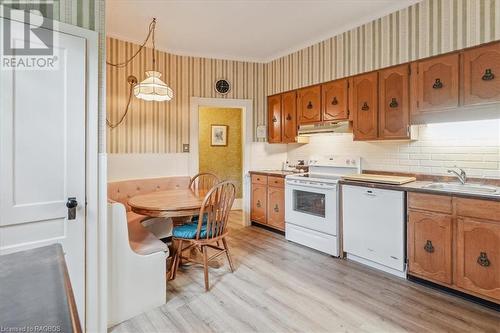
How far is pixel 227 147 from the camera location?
5.80 metres

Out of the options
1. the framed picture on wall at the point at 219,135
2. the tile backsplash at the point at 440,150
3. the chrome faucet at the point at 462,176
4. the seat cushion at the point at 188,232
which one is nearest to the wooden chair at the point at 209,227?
the seat cushion at the point at 188,232

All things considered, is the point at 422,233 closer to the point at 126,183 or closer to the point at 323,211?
the point at 323,211

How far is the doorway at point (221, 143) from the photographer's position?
5621 mm

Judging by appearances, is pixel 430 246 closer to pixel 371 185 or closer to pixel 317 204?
pixel 371 185

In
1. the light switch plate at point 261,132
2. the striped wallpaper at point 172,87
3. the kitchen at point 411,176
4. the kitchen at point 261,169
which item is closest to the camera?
the kitchen at point 261,169

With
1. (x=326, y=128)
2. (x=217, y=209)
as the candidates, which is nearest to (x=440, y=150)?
(x=326, y=128)

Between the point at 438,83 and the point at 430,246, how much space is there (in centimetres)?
151

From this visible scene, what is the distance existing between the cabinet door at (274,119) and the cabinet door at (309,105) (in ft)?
1.41

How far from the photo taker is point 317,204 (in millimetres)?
3434

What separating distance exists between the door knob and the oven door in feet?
8.20

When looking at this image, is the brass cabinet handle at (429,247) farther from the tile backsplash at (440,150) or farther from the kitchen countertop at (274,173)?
the kitchen countertop at (274,173)

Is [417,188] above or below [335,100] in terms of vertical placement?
below

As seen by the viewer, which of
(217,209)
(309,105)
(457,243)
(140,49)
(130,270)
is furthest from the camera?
(309,105)

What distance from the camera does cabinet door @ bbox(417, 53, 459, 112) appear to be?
2.53m
